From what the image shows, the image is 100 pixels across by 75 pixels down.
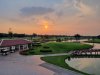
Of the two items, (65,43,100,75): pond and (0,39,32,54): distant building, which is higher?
(0,39,32,54): distant building

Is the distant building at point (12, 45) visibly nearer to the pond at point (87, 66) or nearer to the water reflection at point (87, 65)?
the water reflection at point (87, 65)

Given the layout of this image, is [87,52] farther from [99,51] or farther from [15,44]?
[15,44]

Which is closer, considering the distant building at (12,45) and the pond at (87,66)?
the pond at (87,66)

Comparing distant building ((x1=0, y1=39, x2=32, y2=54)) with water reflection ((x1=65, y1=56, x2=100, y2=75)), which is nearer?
water reflection ((x1=65, y1=56, x2=100, y2=75))

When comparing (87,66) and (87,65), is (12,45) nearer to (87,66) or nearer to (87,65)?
(87,65)

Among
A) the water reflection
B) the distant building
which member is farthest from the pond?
the distant building

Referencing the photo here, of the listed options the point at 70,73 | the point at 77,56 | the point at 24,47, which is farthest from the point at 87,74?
the point at 24,47

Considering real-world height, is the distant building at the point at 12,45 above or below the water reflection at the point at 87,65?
above

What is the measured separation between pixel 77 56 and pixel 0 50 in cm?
2646

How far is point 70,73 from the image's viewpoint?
3731 centimetres

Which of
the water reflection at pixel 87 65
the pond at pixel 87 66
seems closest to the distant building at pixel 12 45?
the water reflection at pixel 87 65

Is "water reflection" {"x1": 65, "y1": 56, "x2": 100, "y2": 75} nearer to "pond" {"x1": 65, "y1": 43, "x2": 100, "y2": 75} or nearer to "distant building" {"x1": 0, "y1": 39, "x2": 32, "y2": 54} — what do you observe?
"pond" {"x1": 65, "y1": 43, "x2": 100, "y2": 75}

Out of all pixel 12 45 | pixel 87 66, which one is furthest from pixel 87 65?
pixel 12 45

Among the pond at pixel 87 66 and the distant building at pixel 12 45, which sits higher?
the distant building at pixel 12 45
